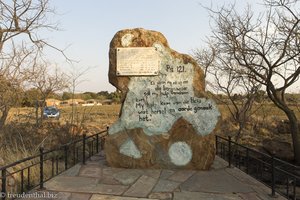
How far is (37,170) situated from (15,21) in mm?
4206

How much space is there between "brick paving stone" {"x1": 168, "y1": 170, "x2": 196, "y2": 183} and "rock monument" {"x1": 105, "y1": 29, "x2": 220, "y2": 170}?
9.4 inches

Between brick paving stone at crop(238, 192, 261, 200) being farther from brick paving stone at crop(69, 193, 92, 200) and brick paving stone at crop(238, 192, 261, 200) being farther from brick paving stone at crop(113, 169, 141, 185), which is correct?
brick paving stone at crop(69, 193, 92, 200)

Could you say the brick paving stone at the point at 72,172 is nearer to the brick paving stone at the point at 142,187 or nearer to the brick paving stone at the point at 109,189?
the brick paving stone at the point at 109,189

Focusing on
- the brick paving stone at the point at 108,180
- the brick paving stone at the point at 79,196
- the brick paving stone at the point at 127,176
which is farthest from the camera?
the brick paving stone at the point at 127,176

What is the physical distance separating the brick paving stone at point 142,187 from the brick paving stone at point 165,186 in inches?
4.3

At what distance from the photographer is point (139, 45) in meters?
8.02

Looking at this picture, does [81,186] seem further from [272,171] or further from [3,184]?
[272,171]

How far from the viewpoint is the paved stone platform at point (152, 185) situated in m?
5.89

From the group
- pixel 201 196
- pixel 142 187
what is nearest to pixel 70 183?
pixel 142 187

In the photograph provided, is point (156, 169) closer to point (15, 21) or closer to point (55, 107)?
point (15, 21)

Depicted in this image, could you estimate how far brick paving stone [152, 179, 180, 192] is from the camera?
6.29m

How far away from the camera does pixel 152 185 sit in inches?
257

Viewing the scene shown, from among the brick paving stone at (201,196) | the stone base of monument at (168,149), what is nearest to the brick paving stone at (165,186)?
the brick paving stone at (201,196)

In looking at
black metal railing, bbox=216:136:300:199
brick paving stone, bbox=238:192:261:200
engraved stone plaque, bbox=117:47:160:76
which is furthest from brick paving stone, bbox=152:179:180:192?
engraved stone plaque, bbox=117:47:160:76
